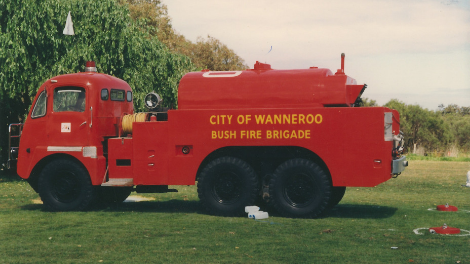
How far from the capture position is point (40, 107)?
1284cm

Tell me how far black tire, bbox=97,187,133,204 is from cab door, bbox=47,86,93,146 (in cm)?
162

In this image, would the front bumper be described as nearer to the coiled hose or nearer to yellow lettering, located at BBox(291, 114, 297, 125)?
yellow lettering, located at BBox(291, 114, 297, 125)

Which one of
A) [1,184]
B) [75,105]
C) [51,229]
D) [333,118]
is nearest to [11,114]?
[1,184]

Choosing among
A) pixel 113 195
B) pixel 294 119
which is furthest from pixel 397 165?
pixel 113 195

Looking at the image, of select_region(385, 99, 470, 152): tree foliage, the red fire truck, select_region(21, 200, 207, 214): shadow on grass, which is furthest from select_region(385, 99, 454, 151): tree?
the red fire truck

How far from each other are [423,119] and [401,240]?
143 feet

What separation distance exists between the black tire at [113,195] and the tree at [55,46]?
7.94 meters

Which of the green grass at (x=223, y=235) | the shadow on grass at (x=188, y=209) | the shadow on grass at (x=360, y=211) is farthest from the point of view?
the shadow on grass at (x=188, y=209)

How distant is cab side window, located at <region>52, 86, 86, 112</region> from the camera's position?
12.6m

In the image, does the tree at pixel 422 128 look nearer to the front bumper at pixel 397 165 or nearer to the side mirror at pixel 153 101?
the front bumper at pixel 397 165

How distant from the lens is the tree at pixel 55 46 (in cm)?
2067

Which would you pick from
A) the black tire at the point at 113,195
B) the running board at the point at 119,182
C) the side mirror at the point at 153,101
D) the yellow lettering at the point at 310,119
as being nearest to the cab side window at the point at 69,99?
the side mirror at the point at 153,101

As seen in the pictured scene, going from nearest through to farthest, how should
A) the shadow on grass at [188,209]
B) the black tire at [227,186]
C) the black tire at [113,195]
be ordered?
the black tire at [227,186] < the shadow on grass at [188,209] < the black tire at [113,195]

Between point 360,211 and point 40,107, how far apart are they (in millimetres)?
7034
